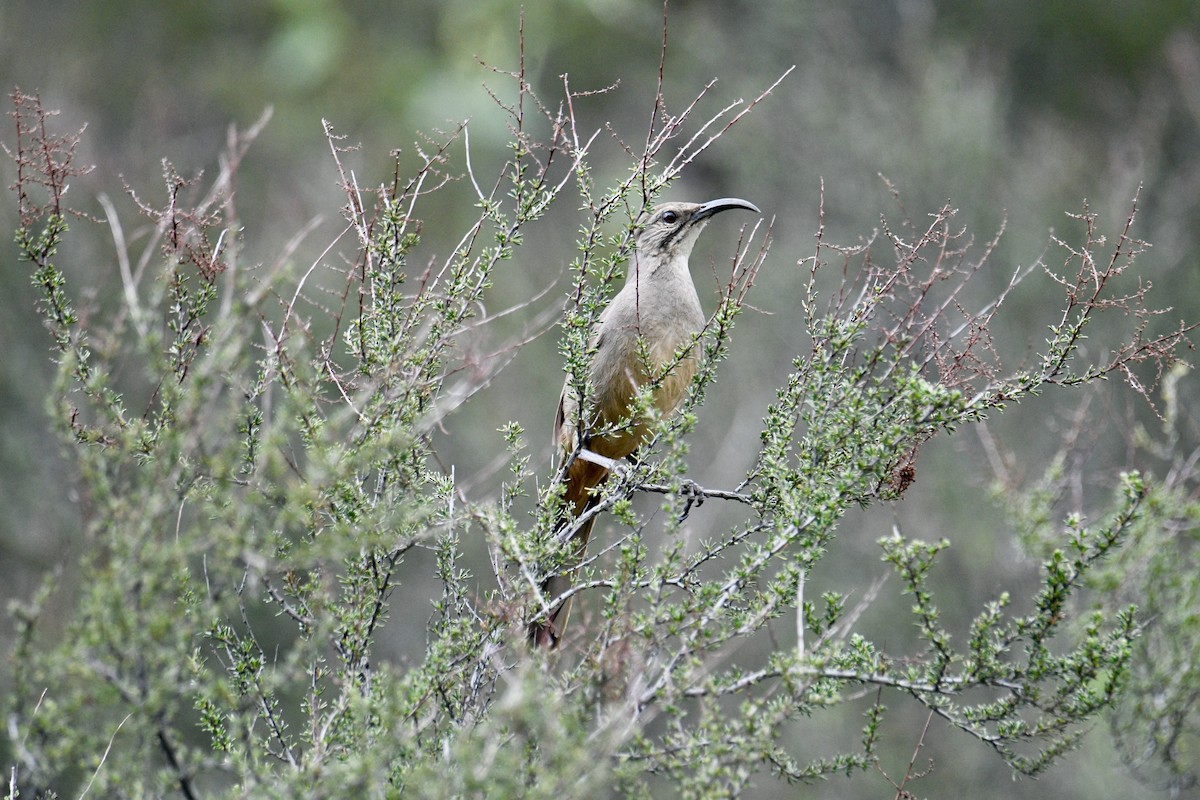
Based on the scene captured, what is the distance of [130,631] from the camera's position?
2.21 m

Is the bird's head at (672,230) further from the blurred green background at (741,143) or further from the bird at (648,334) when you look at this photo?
the blurred green background at (741,143)

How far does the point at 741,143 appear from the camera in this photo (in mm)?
14336

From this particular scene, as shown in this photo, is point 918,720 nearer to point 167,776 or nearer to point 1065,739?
point 1065,739

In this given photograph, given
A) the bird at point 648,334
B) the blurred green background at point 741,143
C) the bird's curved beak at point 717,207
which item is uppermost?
the blurred green background at point 741,143

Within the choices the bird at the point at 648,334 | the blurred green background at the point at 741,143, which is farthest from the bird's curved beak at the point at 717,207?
the blurred green background at the point at 741,143

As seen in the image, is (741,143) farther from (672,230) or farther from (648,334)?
(648,334)

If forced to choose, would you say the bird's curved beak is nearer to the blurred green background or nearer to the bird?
the bird

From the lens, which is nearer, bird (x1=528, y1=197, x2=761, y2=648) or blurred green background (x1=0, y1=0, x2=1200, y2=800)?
bird (x1=528, y1=197, x2=761, y2=648)

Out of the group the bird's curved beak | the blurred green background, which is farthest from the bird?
the blurred green background

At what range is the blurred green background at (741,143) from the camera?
10.9 m

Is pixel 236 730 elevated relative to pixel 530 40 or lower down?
lower down

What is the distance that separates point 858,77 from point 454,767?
13.3m

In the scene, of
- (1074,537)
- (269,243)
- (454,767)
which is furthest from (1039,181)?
(454,767)

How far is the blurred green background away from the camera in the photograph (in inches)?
428
